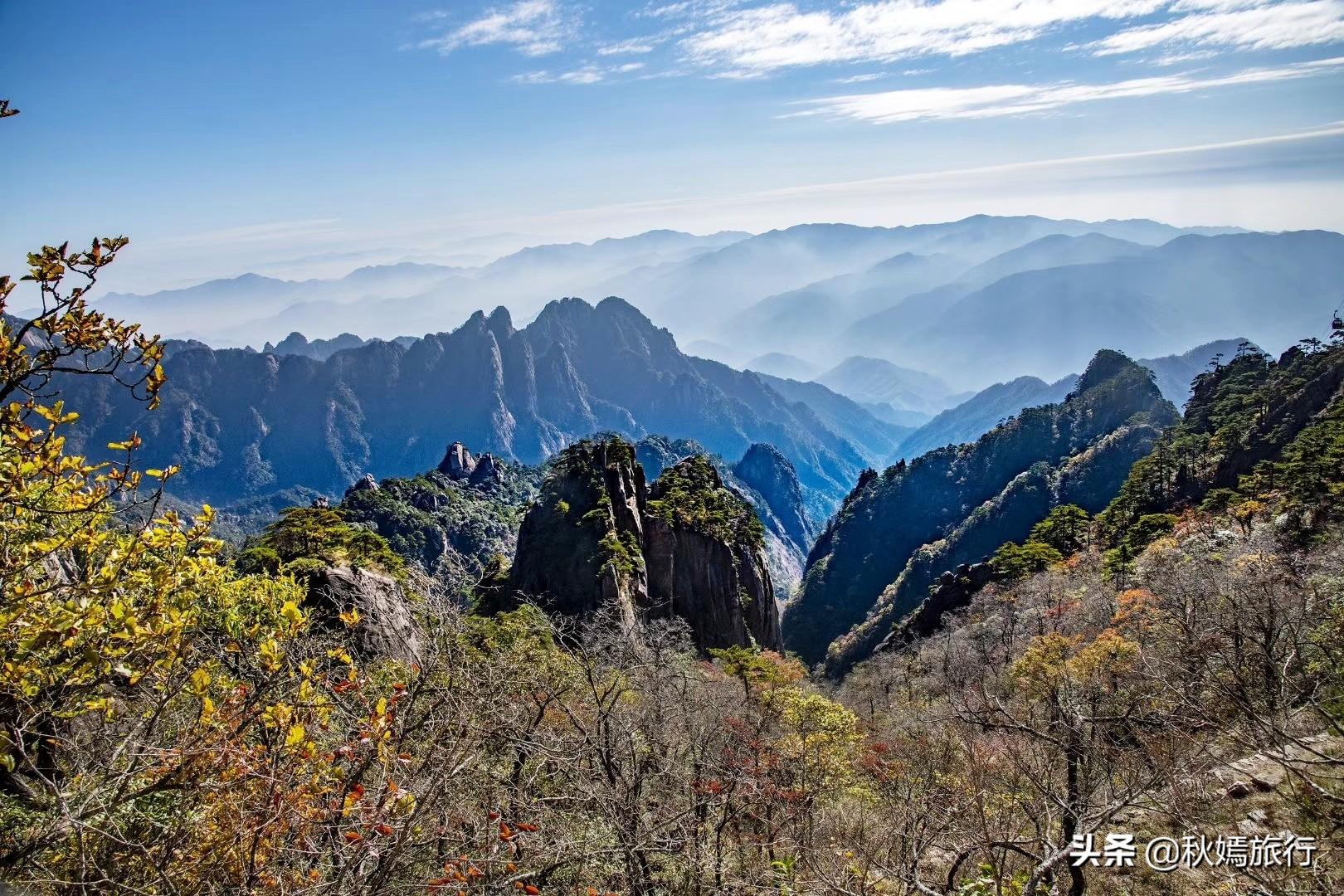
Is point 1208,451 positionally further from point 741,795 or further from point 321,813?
point 321,813

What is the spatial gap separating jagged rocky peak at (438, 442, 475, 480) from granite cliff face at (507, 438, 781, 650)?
67143 millimetres

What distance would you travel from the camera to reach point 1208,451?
217 ft

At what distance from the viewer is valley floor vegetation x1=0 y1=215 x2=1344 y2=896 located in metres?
4.84

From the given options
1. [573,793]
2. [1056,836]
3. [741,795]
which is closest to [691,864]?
[573,793]

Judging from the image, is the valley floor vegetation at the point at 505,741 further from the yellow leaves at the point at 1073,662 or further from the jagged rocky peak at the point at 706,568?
the jagged rocky peak at the point at 706,568

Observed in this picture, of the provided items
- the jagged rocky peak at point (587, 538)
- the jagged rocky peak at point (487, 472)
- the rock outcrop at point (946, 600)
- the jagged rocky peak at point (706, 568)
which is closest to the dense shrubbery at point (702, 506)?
the jagged rocky peak at point (706, 568)

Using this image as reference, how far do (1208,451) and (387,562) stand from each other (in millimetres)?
69438

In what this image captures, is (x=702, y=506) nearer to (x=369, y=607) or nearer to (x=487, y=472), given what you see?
(x=369, y=607)

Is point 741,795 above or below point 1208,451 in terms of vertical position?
above

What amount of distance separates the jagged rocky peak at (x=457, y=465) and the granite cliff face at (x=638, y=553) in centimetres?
6714

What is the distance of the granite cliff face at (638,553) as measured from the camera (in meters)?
45.2

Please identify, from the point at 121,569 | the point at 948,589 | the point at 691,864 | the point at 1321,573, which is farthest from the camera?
the point at 948,589

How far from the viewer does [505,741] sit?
10727 mm

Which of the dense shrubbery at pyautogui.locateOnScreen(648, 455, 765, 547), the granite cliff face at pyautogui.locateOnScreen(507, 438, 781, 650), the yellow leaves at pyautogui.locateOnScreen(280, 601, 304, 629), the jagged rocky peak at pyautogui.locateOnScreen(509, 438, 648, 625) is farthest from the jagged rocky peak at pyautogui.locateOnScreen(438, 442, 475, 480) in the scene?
the yellow leaves at pyautogui.locateOnScreen(280, 601, 304, 629)
